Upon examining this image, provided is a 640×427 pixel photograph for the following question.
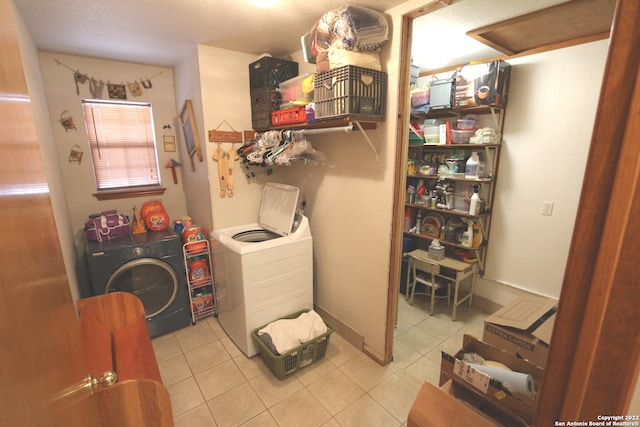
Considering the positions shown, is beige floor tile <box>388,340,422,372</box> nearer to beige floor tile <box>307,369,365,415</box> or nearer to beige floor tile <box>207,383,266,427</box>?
beige floor tile <box>307,369,365,415</box>

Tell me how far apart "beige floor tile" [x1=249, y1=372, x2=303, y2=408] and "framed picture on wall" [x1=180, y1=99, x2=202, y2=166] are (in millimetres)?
1805

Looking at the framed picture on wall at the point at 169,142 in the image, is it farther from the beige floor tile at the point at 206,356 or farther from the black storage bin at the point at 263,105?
the beige floor tile at the point at 206,356

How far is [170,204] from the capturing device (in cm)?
312

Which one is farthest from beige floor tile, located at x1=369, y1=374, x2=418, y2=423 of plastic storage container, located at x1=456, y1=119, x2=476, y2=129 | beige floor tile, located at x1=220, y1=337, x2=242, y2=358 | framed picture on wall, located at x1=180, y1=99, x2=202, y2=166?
framed picture on wall, located at x1=180, y1=99, x2=202, y2=166

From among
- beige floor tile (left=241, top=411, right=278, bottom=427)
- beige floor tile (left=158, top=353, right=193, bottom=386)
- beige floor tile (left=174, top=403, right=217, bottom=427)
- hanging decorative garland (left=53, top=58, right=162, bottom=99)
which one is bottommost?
beige floor tile (left=174, top=403, right=217, bottom=427)

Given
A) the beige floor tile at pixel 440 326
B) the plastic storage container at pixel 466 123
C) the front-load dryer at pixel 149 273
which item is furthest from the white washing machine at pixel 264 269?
the plastic storage container at pixel 466 123

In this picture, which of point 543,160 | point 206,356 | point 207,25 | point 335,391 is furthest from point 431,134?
point 206,356

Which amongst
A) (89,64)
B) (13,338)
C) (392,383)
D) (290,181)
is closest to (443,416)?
(392,383)

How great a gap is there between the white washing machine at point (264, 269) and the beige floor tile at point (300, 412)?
0.51m

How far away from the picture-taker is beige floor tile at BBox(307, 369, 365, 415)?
5.92 feet

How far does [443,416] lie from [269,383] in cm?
128

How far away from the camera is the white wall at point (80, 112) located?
8.14 feet

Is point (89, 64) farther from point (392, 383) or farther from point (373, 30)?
point (392, 383)

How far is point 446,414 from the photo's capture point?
1045 mm
